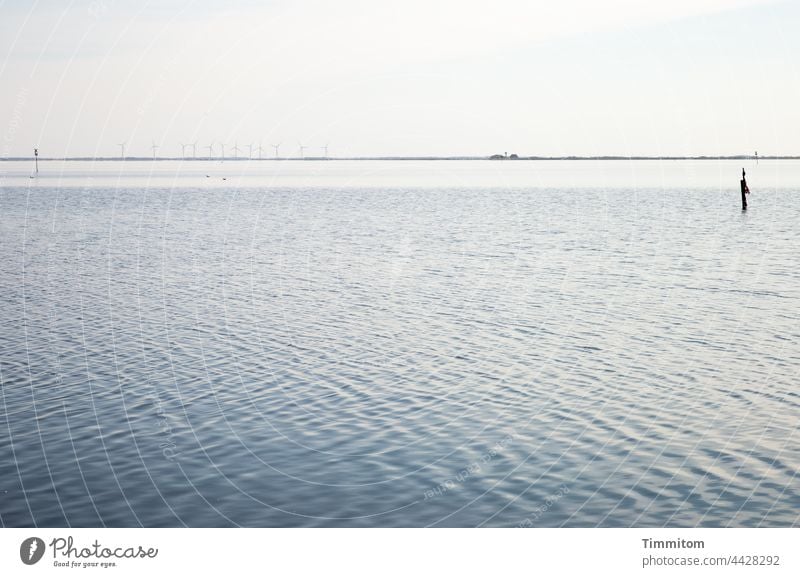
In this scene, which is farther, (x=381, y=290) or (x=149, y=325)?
(x=381, y=290)

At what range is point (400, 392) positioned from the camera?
Answer: 98.9 ft

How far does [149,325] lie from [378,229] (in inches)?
2425

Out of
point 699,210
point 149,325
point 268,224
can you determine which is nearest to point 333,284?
point 149,325

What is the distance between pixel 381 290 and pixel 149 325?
53.5 ft

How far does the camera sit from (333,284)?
56.5 m

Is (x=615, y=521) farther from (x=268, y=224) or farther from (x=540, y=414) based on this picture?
(x=268, y=224)

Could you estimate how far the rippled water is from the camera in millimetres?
21312

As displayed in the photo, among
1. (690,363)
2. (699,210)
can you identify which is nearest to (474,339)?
(690,363)

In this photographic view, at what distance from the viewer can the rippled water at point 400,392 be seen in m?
21.3

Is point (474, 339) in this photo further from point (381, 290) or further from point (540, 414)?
point (381, 290)

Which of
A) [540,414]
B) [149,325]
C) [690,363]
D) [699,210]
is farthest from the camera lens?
[699,210]
